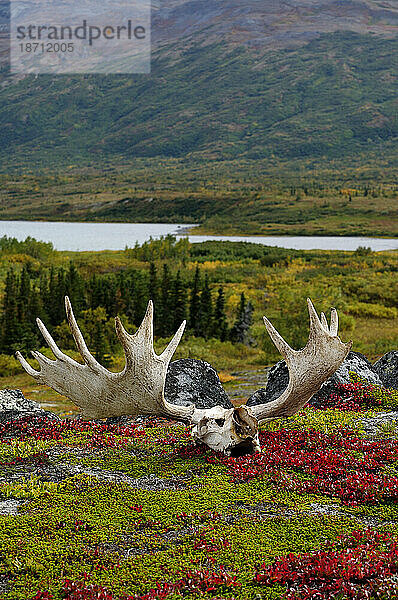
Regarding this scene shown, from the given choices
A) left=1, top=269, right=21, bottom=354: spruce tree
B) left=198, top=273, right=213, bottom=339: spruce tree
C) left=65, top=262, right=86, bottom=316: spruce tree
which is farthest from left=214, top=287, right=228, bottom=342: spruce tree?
left=1, top=269, right=21, bottom=354: spruce tree

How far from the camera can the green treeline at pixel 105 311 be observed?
3712 cm

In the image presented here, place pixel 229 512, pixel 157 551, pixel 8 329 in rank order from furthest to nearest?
pixel 8 329
pixel 229 512
pixel 157 551

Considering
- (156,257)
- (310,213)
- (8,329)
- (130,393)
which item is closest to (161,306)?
(8,329)

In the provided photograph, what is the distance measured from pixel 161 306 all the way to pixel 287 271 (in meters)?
35.8

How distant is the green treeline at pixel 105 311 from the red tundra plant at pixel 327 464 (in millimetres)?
24399

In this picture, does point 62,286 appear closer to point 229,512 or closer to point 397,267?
point 229,512

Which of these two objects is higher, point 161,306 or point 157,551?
point 157,551

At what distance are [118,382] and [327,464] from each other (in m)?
3.70

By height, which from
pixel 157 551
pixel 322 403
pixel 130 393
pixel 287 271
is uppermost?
pixel 130 393

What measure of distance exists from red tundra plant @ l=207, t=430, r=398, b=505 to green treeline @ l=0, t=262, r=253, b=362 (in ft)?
80.0

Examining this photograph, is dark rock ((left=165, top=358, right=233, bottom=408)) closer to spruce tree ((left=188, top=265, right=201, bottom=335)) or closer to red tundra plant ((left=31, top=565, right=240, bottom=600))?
red tundra plant ((left=31, top=565, right=240, bottom=600))

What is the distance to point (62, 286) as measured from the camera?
4369cm

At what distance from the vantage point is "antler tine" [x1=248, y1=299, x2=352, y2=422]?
1108cm

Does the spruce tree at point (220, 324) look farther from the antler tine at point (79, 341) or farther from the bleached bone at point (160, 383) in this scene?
the antler tine at point (79, 341)
